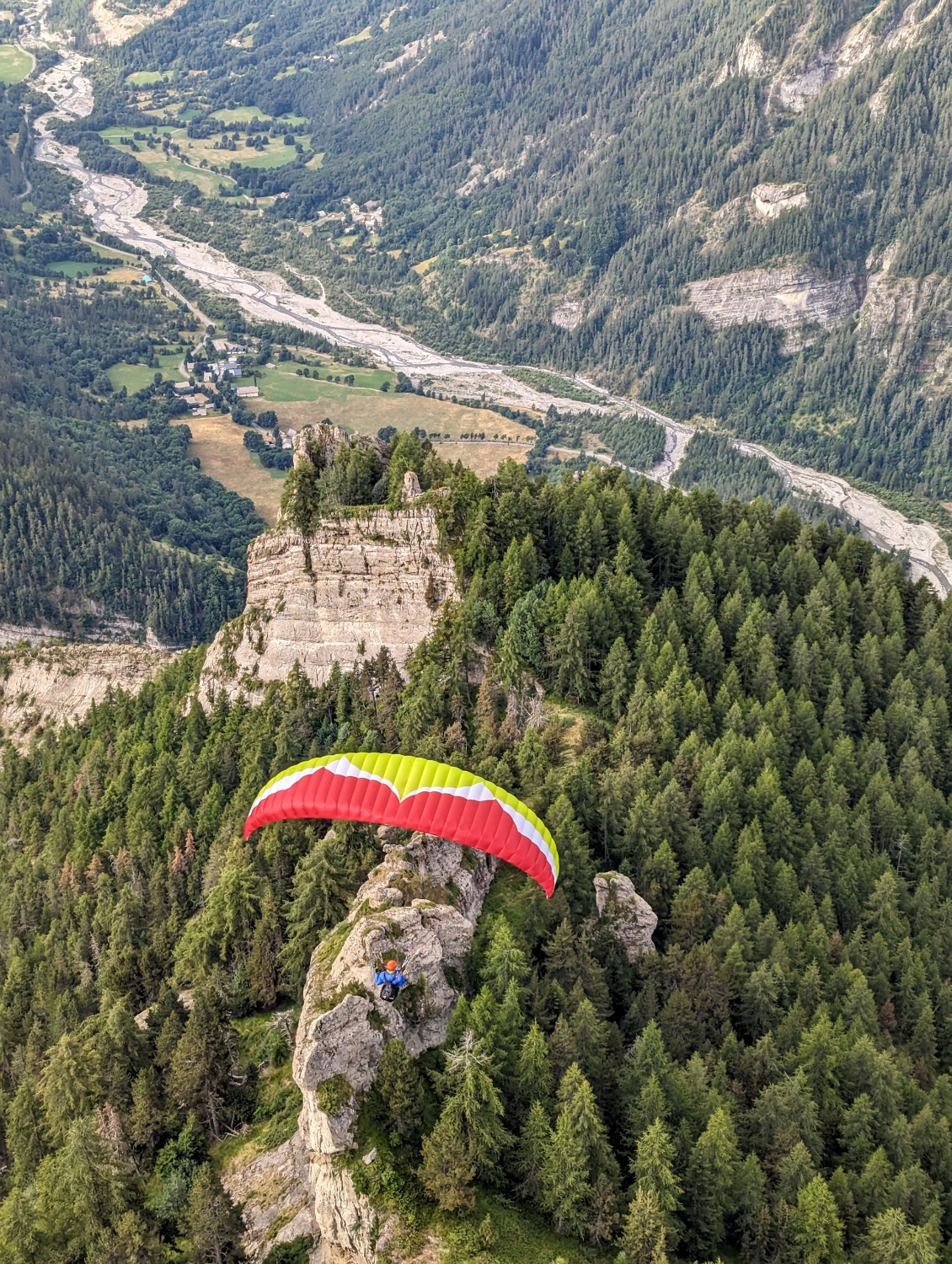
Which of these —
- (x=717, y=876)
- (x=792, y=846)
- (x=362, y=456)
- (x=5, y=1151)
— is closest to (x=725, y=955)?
(x=717, y=876)

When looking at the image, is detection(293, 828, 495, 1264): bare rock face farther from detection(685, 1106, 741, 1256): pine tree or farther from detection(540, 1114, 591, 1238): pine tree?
detection(685, 1106, 741, 1256): pine tree

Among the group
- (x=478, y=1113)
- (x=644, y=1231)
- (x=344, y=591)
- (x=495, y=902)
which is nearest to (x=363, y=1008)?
(x=478, y=1113)

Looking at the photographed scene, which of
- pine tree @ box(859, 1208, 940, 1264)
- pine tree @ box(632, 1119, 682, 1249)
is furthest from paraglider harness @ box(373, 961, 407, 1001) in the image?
pine tree @ box(859, 1208, 940, 1264)

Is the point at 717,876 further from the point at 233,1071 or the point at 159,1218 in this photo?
the point at 159,1218

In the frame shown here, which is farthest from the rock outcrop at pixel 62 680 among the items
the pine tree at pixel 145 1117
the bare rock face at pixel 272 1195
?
the bare rock face at pixel 272 1195

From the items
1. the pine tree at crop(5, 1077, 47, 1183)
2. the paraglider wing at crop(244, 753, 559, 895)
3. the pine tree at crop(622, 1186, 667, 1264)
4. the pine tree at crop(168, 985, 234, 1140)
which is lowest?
the pine tree at crop(5, 1077, 47, 1183)

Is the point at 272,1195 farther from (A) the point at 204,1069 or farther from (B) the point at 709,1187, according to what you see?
(B) the point at 709,1187
